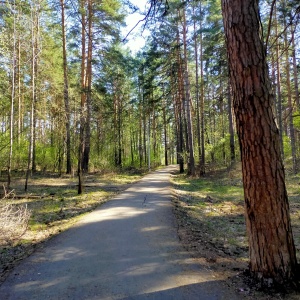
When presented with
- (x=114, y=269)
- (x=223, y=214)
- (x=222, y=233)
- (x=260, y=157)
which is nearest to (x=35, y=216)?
(x=114, y=269)

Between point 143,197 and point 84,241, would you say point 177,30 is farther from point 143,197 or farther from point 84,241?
point 84,241

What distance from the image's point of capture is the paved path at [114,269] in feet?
10.5

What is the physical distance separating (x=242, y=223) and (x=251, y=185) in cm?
412

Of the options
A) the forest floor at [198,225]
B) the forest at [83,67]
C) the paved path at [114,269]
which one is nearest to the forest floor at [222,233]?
the forest floor at [198,225]

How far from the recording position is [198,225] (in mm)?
6488

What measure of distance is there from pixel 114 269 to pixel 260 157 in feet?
8.55

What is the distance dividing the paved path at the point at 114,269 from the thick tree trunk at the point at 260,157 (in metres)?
0.70

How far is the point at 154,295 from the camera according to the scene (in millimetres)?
3113

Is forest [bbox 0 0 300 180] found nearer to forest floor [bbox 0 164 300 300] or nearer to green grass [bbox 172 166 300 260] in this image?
forest floor [bbox 0 164 300 300]

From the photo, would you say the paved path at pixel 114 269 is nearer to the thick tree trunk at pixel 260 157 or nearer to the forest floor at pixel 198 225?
the forest floor at pixel 198 225

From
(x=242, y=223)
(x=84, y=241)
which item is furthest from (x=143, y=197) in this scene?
(x=84, y=241)

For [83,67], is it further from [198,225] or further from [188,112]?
[198,225]

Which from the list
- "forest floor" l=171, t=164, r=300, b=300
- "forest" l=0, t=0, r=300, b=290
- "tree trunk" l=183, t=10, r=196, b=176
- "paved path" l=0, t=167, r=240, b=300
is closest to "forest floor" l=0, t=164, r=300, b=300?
"forest floor" l=171, t=164, r=300, b=300

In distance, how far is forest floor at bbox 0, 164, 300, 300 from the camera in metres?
3.90
